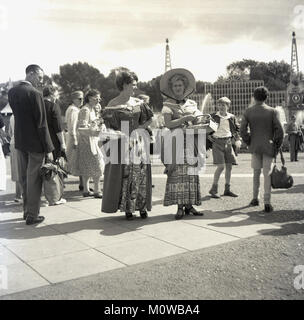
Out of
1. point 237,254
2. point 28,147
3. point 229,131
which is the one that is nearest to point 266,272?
point 237,254

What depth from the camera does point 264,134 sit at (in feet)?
21.7

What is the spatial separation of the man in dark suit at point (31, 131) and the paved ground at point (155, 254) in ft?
1.46

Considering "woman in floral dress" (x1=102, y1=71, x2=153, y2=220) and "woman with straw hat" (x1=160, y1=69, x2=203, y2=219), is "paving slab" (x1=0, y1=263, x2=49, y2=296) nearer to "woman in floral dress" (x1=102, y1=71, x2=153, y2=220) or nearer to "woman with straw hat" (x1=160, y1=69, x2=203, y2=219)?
"woman in floral dress" (x1=102, y1=71, x2=153, y2=220)

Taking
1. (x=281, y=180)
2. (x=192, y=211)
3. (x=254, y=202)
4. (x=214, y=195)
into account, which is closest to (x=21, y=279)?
(x=192, y=211)

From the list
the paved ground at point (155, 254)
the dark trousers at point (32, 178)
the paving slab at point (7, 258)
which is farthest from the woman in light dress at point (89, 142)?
the paving slab at point (7, 258)

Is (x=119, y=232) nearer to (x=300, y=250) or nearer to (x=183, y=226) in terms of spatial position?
(x=183, y=226)

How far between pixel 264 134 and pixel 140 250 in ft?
9.56

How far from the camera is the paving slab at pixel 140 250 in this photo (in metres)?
4.46

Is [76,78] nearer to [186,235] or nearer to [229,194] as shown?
[229,194]

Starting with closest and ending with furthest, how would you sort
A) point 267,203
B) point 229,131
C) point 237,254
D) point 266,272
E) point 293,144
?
point 266,272 < point 237,254 < point 267,203 < point 229,131 < point 293,144

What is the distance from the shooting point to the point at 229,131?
8.15m

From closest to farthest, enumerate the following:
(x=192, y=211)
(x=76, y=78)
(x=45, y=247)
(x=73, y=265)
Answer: (x=73, y=265), (x=45, y=247), (x=192, y=211), (x=76, y=78)

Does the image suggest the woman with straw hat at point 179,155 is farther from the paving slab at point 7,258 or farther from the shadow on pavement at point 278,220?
the paving slab at point 7,258
